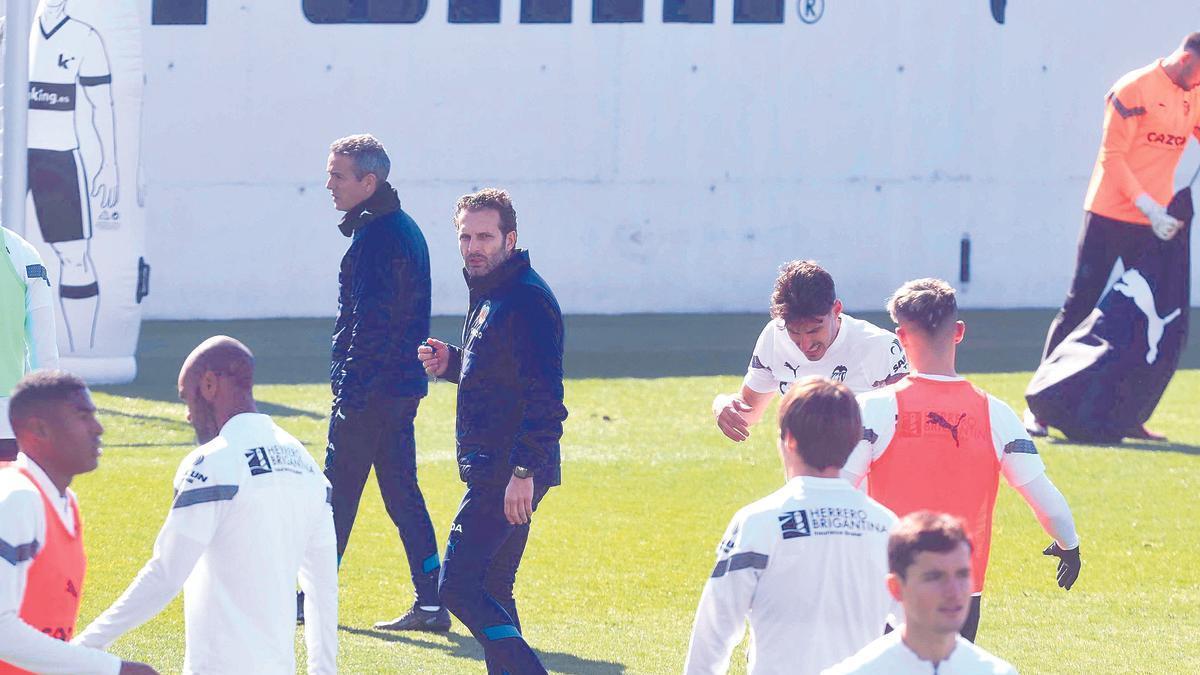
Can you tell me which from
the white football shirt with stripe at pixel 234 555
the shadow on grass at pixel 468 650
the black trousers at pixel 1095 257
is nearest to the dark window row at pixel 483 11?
the black trousers at pixel 1095 257

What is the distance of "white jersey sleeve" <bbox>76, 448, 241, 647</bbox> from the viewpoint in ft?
14.3

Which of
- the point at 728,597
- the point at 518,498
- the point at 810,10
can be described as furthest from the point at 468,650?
the point at 810,10

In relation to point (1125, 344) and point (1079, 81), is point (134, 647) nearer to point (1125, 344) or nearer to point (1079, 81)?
point (1125, 344)

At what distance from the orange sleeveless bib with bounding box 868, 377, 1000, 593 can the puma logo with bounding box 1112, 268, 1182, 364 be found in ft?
24.0

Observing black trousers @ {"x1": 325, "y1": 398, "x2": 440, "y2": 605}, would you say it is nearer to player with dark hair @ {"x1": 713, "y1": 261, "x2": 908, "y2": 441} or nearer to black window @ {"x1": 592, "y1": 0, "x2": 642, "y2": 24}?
player with dark hair @ {"x1": 713, "y1": 261, "x2": 908, "y2": 441}

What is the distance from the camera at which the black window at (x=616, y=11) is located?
19844 mm

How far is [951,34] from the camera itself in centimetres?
2045

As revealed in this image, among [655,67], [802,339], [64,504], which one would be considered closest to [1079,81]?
[655,67]

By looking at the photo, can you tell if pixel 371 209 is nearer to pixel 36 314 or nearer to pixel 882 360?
pixel 36 314

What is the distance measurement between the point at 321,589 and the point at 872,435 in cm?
162

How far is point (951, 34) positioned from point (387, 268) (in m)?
14.5

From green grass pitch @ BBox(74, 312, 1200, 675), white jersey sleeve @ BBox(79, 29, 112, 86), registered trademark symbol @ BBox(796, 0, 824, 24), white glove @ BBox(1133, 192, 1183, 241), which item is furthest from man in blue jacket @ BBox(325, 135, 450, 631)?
registered trademark symbol @ BBox(796, 0, 824, 24)

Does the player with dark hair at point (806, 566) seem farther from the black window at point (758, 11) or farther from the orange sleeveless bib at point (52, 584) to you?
the black window at point (758, 11)

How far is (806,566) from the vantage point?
4.16 m
